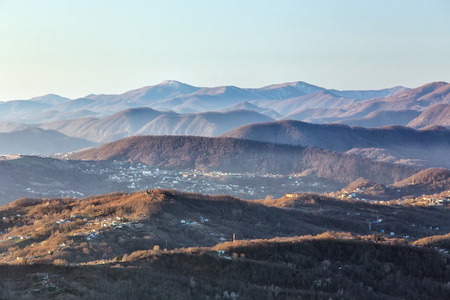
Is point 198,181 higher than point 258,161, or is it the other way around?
point 258,161

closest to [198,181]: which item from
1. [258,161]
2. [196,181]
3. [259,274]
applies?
[196,181]

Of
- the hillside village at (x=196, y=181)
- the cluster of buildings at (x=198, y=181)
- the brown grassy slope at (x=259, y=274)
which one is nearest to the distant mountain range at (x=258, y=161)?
the hillside village at (x=196, y=181)

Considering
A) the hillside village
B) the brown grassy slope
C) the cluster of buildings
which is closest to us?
the brown grassy slope

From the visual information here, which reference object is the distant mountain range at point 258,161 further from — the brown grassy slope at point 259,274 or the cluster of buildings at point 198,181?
the brown grassy slope at point 259,274

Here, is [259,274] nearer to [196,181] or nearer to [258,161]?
[196,181]

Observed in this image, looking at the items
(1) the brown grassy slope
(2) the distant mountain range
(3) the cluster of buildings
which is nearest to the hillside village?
(3) the cluster of buildings

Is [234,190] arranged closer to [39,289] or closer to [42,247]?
[42,247]

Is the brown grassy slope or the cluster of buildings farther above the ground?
the brown grassy slope

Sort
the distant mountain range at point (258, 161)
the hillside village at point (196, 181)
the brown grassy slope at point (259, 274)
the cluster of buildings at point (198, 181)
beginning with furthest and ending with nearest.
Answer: the distant mountain range at point (258, 161) → the cluster of buildings at point (198, 181) → the hillside village at point (196, 181) → the brown grassy slope at point (259, 274)

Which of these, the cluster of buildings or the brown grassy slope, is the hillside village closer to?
the cluster of buildings

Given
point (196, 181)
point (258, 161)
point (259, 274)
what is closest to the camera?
point (259, 274)

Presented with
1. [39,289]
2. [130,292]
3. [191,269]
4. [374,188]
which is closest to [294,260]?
[191,269]
